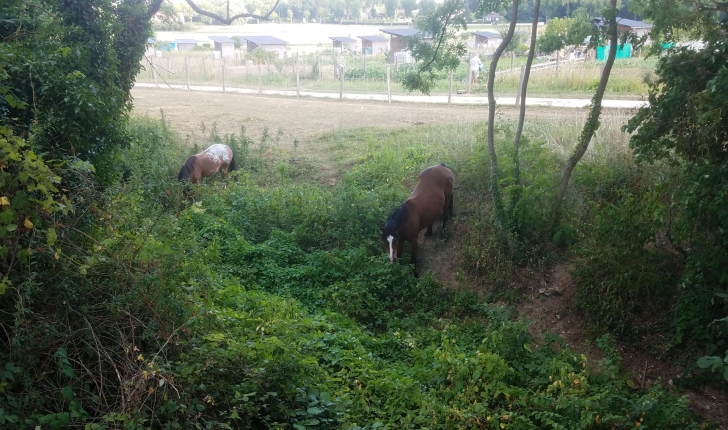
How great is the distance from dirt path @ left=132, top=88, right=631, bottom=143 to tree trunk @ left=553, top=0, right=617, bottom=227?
19.2ft

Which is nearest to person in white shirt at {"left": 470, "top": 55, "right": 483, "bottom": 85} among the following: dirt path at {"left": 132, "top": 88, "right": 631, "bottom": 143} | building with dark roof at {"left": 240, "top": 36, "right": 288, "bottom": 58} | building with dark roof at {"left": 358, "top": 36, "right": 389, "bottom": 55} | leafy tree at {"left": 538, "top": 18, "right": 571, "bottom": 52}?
dirt path at {"left": 132, "top": 88, "right": 631, "bottom": 143}

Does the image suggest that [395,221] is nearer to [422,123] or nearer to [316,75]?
[422,123]

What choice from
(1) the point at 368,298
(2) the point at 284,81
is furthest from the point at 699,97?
(2) the point at 284,81

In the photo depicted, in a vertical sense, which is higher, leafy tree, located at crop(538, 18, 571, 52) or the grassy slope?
leafy tree, located at crop(538, 18, 571, 52)

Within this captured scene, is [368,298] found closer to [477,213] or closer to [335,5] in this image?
[477,213]

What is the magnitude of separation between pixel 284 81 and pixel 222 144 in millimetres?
19873

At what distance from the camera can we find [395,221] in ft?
29.0

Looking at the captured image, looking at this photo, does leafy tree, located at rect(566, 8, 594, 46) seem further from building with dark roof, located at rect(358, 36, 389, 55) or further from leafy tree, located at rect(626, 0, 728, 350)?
building with dark roof, located at rect(358, 36, 389, 55)

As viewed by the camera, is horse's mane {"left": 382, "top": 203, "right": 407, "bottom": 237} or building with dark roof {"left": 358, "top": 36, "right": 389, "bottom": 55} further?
building with dark roof {"left": 358, "top": 36, "right": 389, "bottom": 55}

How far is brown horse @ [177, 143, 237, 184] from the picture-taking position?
11.9 m

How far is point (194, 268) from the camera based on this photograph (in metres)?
6.00

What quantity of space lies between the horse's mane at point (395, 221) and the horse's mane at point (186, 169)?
16.3 feet

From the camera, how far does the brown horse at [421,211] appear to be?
29.0 feet

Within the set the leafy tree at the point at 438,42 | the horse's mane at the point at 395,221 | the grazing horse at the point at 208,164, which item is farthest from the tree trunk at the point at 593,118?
the grazing horse at the point at 208,164
